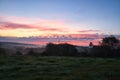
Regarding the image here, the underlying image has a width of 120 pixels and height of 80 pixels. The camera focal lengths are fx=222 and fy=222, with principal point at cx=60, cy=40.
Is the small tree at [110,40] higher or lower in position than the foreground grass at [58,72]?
higher

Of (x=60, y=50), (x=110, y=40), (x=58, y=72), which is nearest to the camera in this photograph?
(x=58, y=72)

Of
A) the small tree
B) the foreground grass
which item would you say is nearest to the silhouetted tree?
the small tree

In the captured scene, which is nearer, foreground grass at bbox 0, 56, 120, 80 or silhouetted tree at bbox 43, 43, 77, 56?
foreground grass at bbox 0, 56, 120, 80

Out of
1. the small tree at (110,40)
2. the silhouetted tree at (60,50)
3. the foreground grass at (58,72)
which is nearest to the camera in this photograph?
the foreground grass at (58,72)

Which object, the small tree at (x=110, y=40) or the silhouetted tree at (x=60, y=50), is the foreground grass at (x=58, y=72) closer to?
the silhouetted tree at (x=60, y=50)

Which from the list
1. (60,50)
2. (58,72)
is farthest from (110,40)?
(58,72)

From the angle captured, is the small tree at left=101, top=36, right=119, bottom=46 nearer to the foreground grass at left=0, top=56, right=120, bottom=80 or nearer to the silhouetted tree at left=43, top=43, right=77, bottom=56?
the silhouetted tree at left=43, top=43, right=77, bottom=56

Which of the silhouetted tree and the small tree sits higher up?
the small tree

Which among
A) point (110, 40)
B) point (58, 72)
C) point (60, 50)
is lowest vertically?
point (58, 72)

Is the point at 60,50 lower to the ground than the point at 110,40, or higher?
lower

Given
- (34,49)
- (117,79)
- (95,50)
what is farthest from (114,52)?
(117,79)

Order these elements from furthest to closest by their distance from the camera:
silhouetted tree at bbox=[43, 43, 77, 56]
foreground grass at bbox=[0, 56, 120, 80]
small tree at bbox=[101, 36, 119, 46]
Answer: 1. small tree at bbox=[101, 36, 119, 46]
2. silhouetted tree at bbox=[43, 43, 77, 56]
3. foreground grass at bbox=[0, 56, 120, 80]

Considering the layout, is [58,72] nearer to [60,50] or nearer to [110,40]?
[60,50]

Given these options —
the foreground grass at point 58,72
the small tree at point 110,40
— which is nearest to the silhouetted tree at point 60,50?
Answer: the small tree at point 110,40
